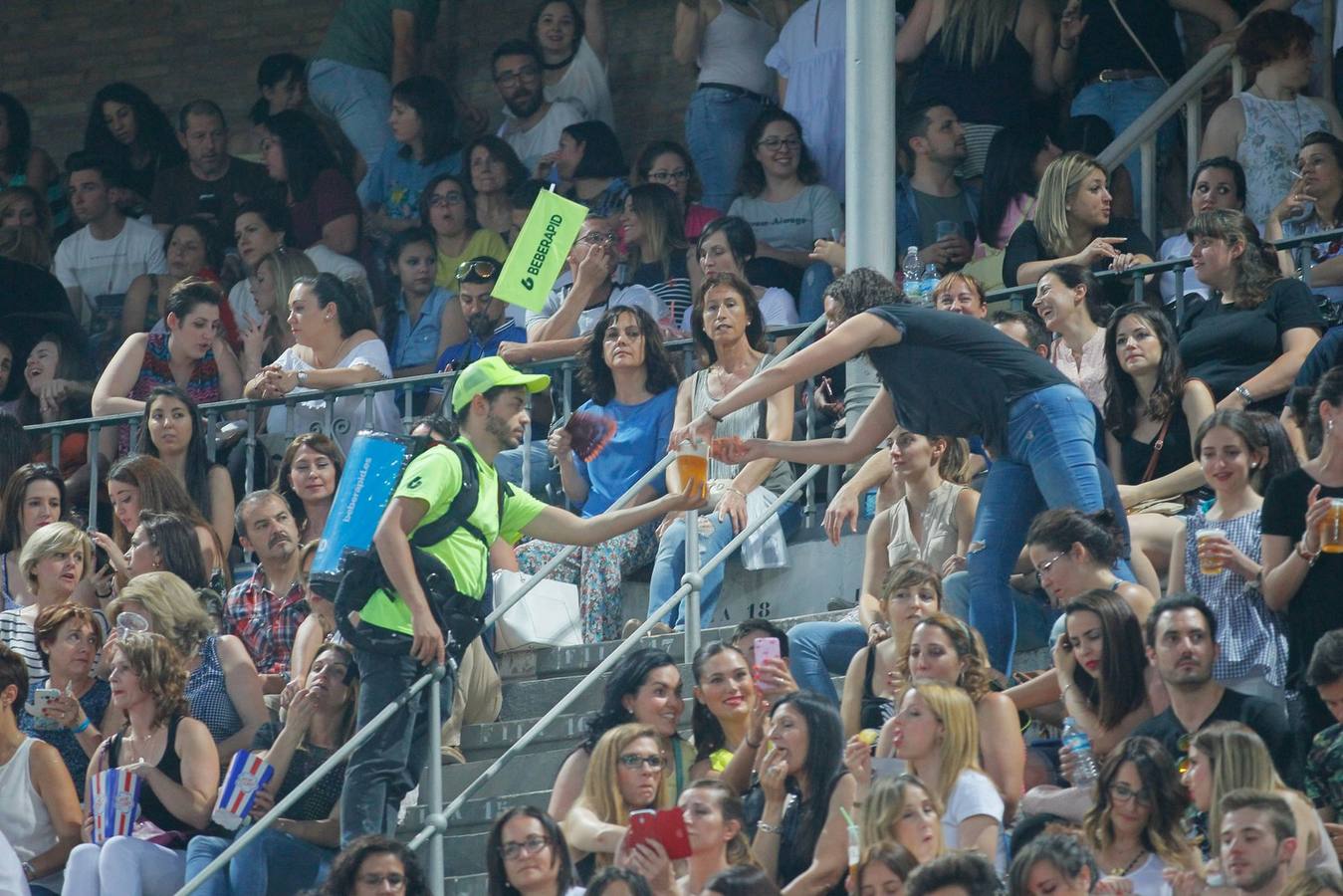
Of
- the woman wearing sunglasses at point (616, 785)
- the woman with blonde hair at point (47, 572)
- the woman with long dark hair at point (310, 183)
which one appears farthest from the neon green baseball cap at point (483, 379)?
the woman with long dark hair at point (310, 183)

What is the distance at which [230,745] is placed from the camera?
9.38 meters

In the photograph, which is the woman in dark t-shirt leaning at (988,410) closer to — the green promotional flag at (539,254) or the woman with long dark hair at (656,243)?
the green promotional flag at (539,254)

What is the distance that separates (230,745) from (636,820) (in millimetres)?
2353

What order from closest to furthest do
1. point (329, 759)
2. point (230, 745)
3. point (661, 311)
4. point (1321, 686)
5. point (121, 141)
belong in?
point (1321, 686)
point (329, 759)
point (230, 745)
point (661, 311)
point (121, 141)

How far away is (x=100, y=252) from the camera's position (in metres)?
14.1

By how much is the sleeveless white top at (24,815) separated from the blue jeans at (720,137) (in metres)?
4.70

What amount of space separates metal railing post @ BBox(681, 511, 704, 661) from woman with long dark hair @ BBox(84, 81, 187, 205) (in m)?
6.02

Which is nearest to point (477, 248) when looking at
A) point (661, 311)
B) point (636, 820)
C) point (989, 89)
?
point (661, 311)

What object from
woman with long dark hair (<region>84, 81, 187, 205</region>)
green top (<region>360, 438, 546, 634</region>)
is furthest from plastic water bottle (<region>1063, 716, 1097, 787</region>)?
woman with long dark hair (<region>84, 81, 187, 205</region>)

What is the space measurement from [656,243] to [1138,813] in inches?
199

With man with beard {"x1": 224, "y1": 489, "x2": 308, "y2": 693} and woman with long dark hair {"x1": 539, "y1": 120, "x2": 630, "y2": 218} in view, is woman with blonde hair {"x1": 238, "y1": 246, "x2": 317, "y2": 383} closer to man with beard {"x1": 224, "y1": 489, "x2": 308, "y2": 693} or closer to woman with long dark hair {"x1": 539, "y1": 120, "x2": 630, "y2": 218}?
woman with long dark hair {"x1": 539, "y1": 120, "x2": 630, "y2": 218}

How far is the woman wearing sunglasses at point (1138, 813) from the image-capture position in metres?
7.16

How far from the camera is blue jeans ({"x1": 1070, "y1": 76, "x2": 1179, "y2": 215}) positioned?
11891 millimetres

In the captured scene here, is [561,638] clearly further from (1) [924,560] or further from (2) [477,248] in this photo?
(2) [477,248]
